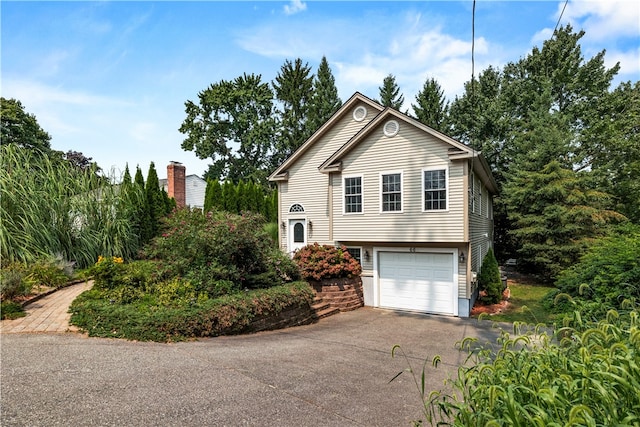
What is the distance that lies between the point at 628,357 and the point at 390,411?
3199 mm

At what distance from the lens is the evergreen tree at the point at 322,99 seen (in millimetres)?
30609

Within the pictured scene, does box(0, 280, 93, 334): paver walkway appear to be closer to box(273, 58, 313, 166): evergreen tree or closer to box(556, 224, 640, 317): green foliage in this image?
box(556, 224, 640, 317): green foliage

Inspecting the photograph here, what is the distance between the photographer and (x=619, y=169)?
18766mm

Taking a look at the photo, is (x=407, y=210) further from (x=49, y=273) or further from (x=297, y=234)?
(x=49, y=273)

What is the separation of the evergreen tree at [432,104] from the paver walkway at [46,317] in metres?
25.5

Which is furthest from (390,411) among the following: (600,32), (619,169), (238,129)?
(238,129)

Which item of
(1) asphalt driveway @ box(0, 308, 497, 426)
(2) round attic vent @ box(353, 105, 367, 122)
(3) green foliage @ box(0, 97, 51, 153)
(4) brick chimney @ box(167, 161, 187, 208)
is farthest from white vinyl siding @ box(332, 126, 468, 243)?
(3) green foliage @ box(0, 97, 51, 153)

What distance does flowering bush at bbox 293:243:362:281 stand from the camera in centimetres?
1170

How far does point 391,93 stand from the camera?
3103 centimetres

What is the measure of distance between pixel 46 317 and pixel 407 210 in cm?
999

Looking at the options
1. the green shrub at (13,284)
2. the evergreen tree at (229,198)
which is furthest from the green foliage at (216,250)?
the evergreen tree at (229,198)

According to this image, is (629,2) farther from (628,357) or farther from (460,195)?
(628,357)

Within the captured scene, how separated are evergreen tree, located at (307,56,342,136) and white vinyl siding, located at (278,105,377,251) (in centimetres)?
1612

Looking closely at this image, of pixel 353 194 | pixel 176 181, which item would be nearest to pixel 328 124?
pixel 353 194
